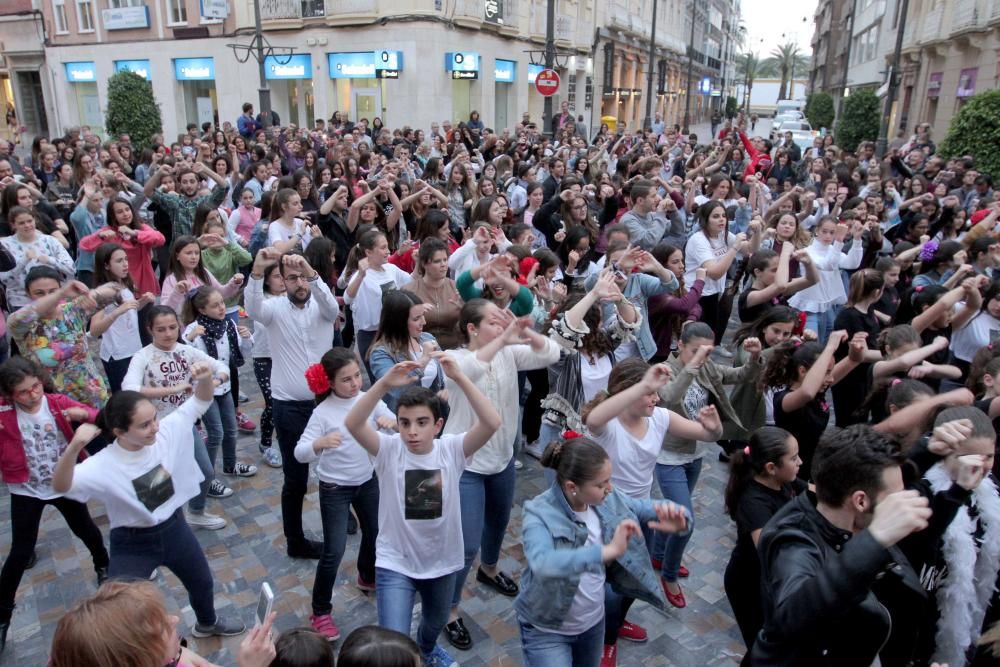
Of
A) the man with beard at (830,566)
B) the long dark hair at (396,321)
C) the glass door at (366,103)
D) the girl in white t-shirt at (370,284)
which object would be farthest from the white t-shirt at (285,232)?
the glass door at (366,103)

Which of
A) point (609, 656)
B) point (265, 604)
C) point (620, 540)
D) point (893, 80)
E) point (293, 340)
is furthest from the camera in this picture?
point (893, 80)

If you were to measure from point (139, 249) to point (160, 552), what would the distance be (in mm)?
4004

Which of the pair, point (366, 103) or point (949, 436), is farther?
point (366, 103)

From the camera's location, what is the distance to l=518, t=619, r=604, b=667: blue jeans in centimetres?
293

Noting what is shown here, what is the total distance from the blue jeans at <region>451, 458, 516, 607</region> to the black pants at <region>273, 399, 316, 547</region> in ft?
3.54

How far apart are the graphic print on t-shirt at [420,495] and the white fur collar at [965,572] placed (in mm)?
2270

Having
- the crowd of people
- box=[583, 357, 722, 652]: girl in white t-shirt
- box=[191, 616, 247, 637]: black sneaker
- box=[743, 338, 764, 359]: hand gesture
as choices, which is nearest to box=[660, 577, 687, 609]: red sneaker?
the crowd of people

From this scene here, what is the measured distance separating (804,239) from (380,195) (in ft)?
16.6

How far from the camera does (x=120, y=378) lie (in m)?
5.59

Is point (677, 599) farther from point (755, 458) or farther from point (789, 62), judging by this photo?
point (789, 62)

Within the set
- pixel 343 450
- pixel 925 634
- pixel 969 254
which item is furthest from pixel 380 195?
pixel 925 634

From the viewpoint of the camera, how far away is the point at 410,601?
3293mm

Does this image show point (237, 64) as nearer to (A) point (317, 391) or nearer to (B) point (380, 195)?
(B) point (380, 195)

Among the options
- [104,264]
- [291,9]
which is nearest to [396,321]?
[104,264]
